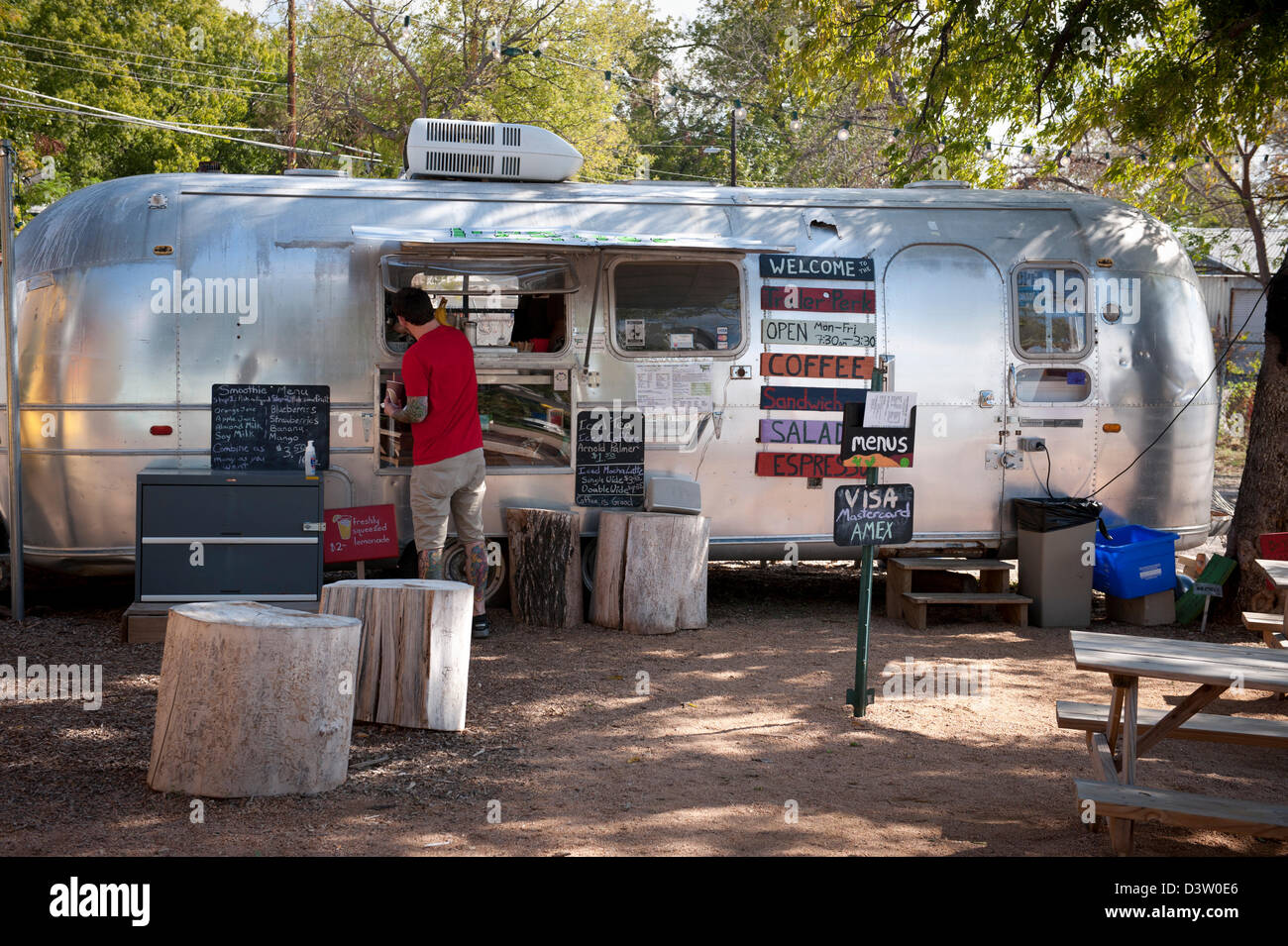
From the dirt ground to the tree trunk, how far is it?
1.70 metres

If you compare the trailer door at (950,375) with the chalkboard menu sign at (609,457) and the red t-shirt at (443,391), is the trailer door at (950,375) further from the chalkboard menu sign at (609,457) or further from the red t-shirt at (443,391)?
the red t-shirt at (443,391)

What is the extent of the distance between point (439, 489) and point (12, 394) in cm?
282

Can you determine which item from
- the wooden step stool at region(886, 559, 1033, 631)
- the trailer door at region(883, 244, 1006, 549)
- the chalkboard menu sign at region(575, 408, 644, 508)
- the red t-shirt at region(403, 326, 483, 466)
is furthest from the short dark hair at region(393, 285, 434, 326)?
the wooden step stool at region(886, 559, 1033, 631)

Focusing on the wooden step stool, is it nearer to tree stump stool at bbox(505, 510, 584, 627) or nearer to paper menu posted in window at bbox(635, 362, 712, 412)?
paper menu posted in window at bbox(635, 362, 712, 412)

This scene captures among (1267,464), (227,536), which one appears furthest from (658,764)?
(1267,464)

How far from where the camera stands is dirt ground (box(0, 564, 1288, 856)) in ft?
14.0

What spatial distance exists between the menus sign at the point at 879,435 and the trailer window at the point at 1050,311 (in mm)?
3229

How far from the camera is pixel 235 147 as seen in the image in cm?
3509

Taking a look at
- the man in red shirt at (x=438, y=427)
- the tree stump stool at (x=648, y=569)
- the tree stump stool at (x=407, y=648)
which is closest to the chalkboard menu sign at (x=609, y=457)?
the tree stump stool at (x=648, y=569)

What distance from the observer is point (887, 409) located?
591 cm

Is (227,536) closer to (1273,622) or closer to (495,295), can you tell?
(495,295)

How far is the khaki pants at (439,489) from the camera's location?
24.5ft

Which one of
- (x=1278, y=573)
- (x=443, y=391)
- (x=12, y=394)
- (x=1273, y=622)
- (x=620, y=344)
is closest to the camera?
(x=1278, y=573)

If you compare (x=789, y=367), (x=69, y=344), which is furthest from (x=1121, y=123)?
(x=69, y=344)
